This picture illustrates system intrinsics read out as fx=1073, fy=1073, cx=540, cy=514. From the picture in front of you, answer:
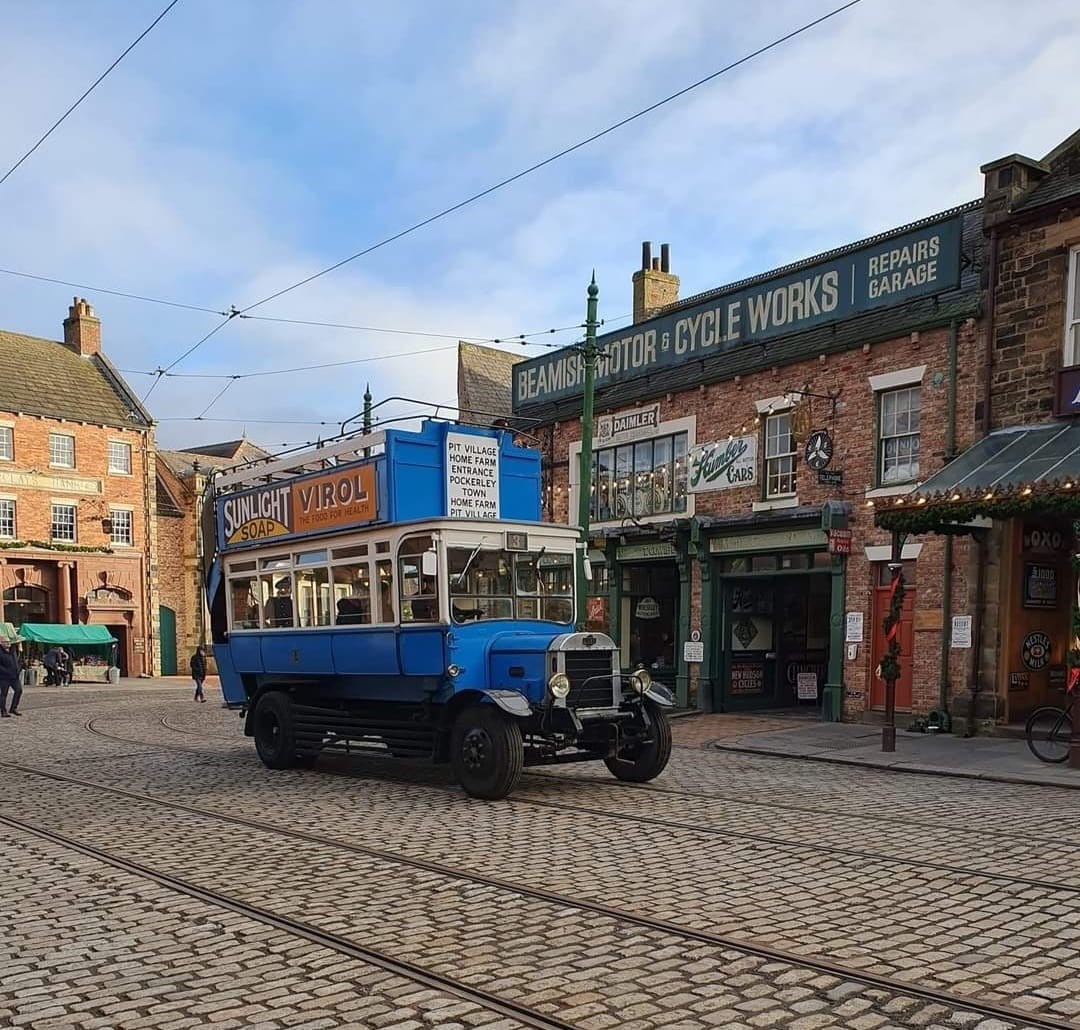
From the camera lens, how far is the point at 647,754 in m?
11.0

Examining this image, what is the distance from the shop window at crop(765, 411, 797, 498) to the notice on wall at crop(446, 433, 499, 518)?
28.2 feet

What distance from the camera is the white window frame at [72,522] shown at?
40.3 metres

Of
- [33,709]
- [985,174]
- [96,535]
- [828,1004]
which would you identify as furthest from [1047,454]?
[96,535]

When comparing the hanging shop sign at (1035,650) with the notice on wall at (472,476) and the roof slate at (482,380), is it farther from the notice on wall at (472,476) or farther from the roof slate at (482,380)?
the roof slate at (482,380)

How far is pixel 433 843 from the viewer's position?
818 centimetres

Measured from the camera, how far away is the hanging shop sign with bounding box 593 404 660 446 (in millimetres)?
21875

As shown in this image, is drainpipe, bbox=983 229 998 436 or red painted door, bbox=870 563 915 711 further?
red painted door, bbox=870 563 915 711

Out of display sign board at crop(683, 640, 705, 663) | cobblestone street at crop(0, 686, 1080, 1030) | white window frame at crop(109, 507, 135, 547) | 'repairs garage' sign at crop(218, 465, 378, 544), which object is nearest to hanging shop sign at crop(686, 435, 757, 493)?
display sign board at crop(683, 640, 705, 663)

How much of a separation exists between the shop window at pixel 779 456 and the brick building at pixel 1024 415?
3.14 m

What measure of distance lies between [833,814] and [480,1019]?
225 inches

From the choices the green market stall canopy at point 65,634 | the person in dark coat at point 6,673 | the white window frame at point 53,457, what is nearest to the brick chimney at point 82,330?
the white window frame at point 53,457

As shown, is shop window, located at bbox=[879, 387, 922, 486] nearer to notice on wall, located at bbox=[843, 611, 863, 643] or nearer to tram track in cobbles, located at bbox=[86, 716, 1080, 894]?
notice on wall, located at bbox=[843, 611, 863, 643]

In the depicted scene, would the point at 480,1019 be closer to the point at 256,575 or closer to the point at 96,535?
the point at 256,575

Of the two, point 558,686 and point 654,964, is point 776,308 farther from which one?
point 654,964
